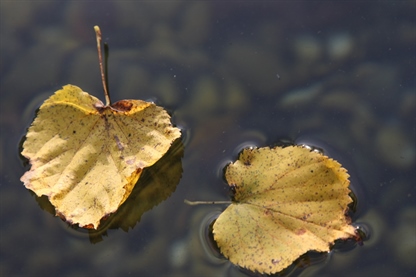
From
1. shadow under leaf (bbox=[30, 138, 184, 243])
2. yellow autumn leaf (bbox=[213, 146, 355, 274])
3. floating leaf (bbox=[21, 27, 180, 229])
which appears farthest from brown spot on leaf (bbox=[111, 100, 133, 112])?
yellow autumn leaf (bbox=[213, 146, 355, 274])

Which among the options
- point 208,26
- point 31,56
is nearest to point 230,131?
point 208,26

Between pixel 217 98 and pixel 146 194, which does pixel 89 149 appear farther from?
pixel 217 98

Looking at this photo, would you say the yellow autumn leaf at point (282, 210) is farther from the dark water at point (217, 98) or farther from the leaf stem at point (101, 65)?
the leaf stem at point (101, 65)

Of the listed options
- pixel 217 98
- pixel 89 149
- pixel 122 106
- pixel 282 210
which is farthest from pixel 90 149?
pixel 282 210

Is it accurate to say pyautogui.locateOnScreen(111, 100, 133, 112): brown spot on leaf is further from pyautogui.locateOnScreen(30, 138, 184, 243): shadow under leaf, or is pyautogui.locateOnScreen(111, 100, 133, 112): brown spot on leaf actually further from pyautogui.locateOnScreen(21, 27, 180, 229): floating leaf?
pyautogui.locateOnScreen(30, 138, 184, 243): shadow under leaf

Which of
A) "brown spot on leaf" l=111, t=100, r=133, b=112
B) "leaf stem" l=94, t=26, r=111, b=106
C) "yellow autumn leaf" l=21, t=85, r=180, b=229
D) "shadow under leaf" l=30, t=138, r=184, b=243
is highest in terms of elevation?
"leaf stem" l=94, t=26, r=111, b=106

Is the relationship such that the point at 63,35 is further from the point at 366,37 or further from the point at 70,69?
the point at 366,37
